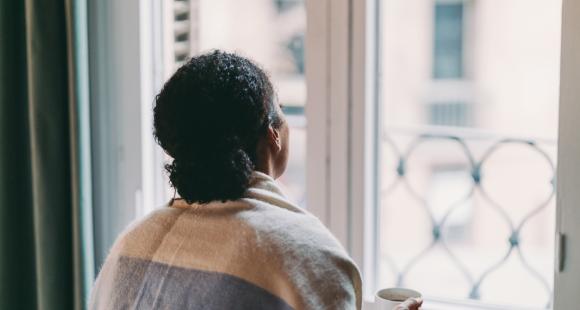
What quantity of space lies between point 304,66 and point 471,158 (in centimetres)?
48

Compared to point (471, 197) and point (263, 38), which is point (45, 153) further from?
point (471, 197)

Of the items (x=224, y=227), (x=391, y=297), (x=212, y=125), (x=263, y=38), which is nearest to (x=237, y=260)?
(x=224, y=227)

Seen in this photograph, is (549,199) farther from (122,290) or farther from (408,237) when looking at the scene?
(122,290)

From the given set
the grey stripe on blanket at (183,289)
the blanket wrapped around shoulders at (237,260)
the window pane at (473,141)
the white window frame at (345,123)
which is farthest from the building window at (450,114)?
the grey stripe on blanket at (183,289)

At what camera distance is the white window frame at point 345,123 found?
2.24 m

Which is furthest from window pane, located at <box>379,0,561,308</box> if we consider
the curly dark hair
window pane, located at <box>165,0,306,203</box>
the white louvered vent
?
the curly dark hair

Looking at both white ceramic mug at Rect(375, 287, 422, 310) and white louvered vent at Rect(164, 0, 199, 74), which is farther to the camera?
white louvered vent at Rect(164, 0, 199, 74)

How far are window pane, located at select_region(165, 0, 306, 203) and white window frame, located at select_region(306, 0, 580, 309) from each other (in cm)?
12

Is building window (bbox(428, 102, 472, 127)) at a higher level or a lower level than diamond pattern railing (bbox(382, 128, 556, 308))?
higher

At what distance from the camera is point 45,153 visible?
229 cm

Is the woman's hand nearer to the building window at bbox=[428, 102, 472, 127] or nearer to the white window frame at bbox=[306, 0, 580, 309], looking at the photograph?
the white window frame at bbox=[306, 0, 580, 309]

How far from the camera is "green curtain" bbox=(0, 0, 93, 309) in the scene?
7.45 ft

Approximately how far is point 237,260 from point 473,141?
109 cm

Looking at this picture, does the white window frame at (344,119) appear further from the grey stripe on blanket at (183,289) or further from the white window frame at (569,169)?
the grey stripe on blanket at (183,289)
